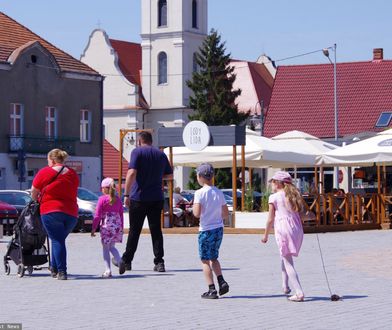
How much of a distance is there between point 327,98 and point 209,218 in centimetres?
6189

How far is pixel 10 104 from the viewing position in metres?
60.3

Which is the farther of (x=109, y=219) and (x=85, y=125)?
(x=85, y=125)

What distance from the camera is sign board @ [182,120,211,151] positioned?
99.9 ft

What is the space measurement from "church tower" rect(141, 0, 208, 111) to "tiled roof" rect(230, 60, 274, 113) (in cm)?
488

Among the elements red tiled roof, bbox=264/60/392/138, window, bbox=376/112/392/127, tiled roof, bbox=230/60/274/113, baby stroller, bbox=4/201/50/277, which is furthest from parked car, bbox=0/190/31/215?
tiled roof, bbox=230/60/274/113

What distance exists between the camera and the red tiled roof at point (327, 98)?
74.0 m

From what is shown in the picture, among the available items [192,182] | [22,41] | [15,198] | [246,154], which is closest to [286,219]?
[246,154]

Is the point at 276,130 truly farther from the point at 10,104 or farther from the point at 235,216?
the point at 235,216

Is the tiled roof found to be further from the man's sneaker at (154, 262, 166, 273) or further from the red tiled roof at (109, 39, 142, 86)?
the man's sneaker at (154, 262, 166, 273)

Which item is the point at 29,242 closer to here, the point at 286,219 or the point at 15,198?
the point at 286,219

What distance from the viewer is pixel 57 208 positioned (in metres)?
16.6

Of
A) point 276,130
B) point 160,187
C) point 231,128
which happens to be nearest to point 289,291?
point 160,187

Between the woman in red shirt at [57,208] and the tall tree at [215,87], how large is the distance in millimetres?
76636

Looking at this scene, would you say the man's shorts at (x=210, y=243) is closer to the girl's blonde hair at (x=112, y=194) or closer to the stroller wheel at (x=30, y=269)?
the girl's blonde hair at (x=112, y=194)
